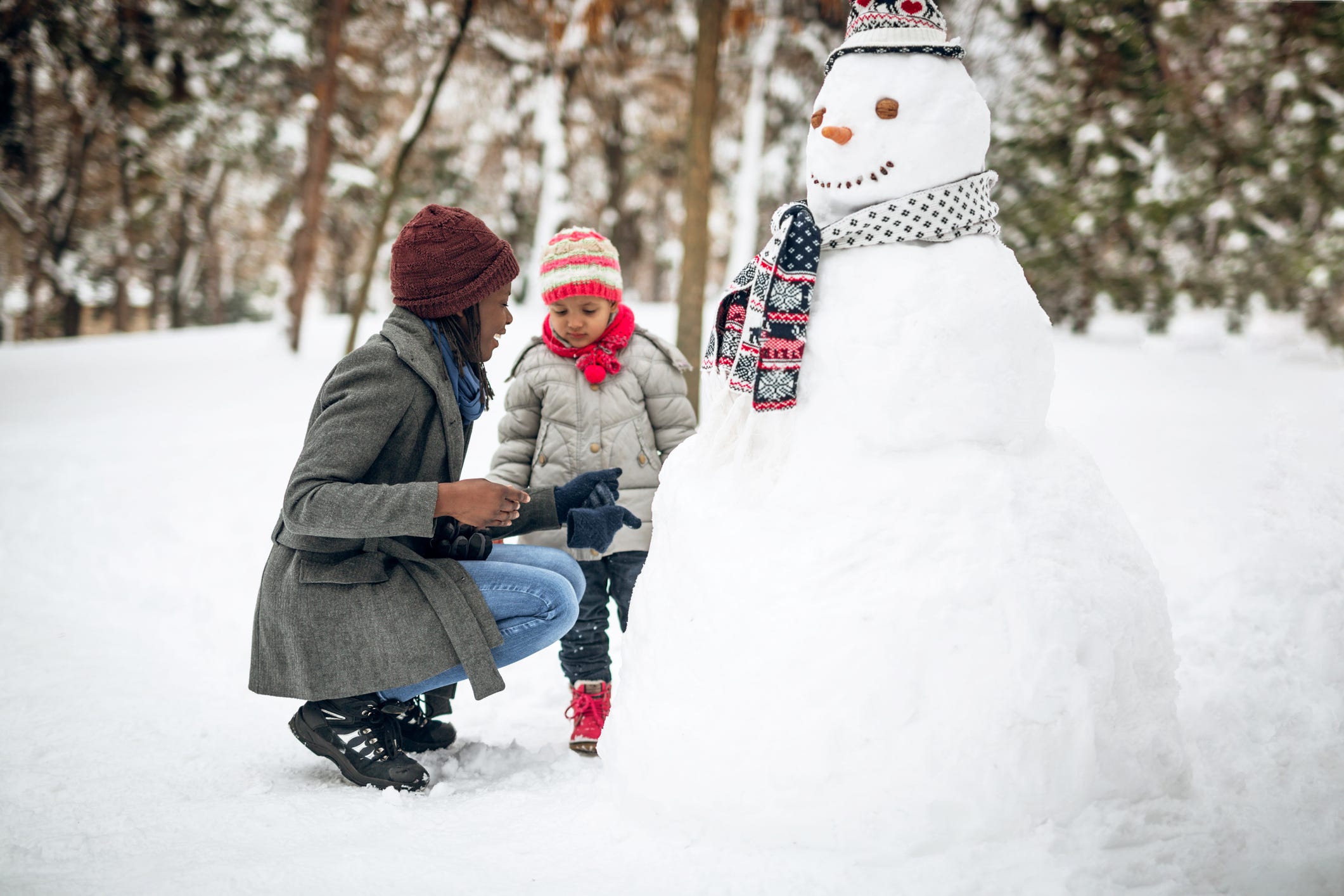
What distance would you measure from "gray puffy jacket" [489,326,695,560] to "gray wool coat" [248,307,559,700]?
0.60 metres

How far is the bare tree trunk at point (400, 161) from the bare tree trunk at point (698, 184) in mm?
3288

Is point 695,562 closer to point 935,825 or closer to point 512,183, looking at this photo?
point 935,825

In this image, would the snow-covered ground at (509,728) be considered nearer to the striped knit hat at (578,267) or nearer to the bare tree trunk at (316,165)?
the striped knit hat at (578,267)

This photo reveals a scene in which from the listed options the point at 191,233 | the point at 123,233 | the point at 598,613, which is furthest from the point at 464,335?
the point at 191,233

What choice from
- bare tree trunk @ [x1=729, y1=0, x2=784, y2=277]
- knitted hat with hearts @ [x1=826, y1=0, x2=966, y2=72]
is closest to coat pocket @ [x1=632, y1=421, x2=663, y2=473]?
knitted hat with hearts @ [x1=826, y1=0, x2=966, y2=72]

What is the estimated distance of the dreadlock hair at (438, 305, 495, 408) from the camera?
252 cm

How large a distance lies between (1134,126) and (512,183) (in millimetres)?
8736

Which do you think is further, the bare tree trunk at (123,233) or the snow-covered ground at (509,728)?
the bare tree trunk at (123,233)

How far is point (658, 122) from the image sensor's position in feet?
48.0

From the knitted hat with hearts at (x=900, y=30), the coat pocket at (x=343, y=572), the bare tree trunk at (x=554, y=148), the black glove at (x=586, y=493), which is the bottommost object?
the coat pocket at (x=343, y=572)

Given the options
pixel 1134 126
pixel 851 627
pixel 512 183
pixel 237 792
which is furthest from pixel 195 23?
pixel 851 627

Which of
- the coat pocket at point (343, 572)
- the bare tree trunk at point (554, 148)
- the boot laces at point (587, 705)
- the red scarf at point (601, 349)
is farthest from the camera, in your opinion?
the bare tree trunk at point (554, 148)

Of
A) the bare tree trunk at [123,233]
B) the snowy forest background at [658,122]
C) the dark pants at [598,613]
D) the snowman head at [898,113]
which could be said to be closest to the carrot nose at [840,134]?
the snowman head at [898,113]

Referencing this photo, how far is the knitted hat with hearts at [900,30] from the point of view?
2229 millimetres
